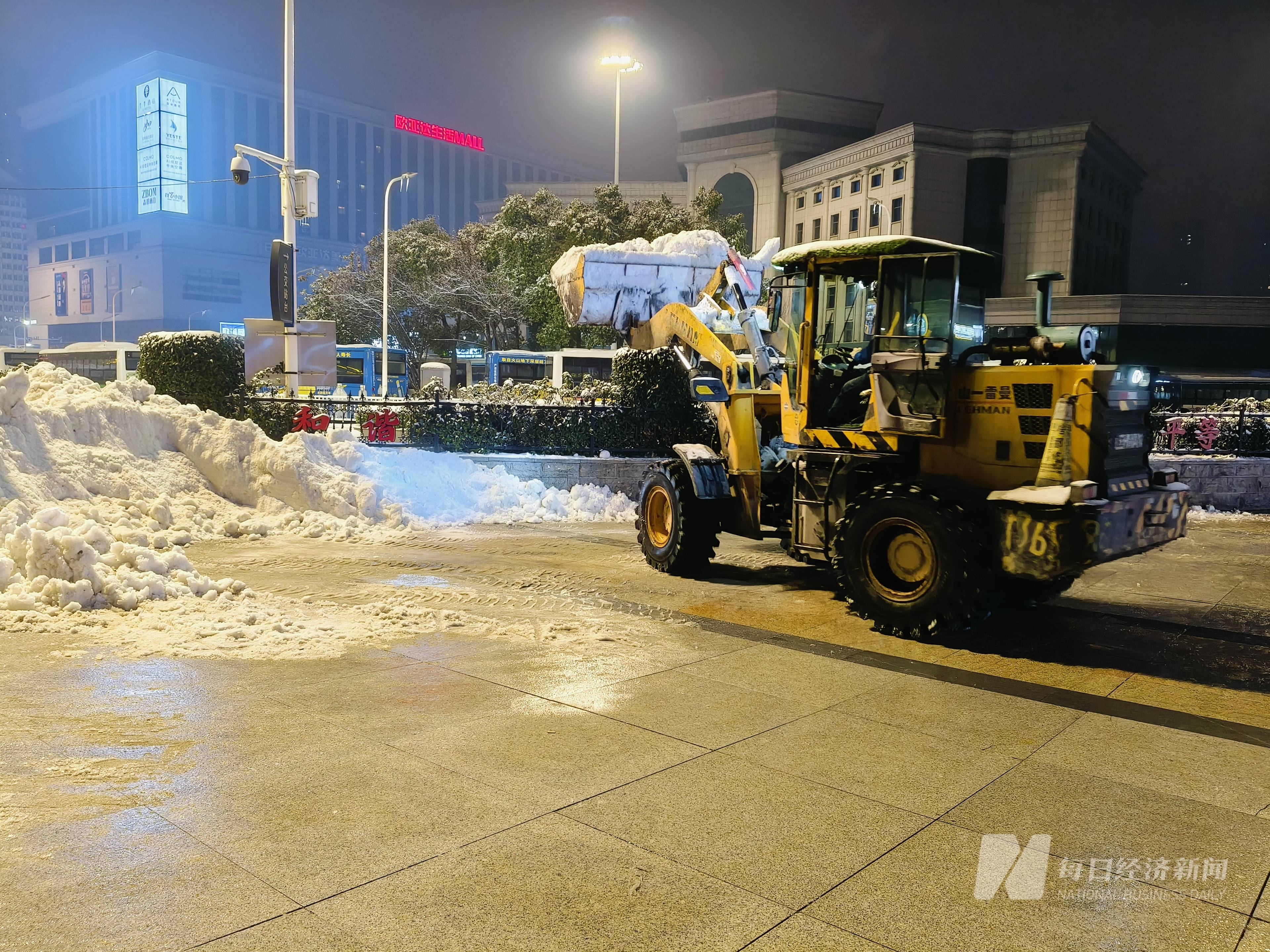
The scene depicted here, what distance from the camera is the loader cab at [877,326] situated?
7449mm

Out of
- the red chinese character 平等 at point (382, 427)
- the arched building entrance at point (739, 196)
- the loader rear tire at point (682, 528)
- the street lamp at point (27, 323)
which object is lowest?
the loader rear tire at point (682, 528)

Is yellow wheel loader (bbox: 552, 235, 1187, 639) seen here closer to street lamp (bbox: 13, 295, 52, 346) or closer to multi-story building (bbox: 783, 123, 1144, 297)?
multi-story building (bbox: 783, 123, 1144, 297)

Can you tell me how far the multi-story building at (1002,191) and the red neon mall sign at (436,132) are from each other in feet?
136

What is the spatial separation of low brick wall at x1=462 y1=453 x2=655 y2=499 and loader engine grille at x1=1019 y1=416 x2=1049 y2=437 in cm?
771

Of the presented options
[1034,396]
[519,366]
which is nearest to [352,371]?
[519,366]

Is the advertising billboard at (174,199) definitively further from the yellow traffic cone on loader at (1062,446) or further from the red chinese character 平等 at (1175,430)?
the yellow traffic cone on loader at (1062,446)

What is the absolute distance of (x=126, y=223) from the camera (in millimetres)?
154625

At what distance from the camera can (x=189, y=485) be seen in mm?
11805

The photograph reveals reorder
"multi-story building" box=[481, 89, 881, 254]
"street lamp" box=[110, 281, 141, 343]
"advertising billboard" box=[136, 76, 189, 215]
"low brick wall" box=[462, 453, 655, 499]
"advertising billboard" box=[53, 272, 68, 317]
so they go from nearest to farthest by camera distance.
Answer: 1. "low brick wall" box=[462, 453, 655, 499]
2. "multi-story building" box=[481, 89, 881, 254]
3. "street lamp" box=[110, 281, 141, 343]
4. "advertising billboard" box=[136, 76, 189, 215]
5. "advertising billboard" box=[53, 272, 68, 317]

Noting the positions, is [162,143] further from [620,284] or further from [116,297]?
[620,284]

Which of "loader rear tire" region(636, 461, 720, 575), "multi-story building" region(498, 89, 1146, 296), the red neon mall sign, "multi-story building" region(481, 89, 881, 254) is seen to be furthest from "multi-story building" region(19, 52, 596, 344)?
"loader rear tire" region(636, 461, 720, 575)

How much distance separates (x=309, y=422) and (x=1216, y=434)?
15594 millimetres

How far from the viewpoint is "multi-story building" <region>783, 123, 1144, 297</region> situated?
196 feet

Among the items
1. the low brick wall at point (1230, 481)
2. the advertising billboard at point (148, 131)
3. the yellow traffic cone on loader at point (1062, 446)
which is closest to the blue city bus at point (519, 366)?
the low brick wall at point (1230, 481)
